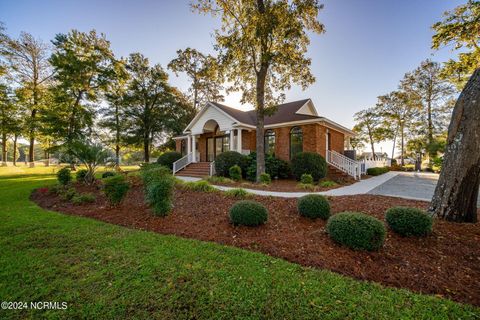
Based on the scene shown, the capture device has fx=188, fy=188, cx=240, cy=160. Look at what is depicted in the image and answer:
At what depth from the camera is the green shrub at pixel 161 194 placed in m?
4.94

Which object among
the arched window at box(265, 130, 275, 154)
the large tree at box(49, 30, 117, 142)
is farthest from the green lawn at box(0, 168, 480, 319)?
the large tree at box(49, 30, 117, 142)

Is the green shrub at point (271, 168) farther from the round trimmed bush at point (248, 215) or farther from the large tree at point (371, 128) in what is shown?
the large tree at point (371, 128)

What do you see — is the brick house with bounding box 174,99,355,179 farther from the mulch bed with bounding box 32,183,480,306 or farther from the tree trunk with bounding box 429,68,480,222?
the tree trunk with bounding box 429,68,480,222

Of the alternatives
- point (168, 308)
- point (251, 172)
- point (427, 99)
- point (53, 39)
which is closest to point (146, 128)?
point (53, 39)

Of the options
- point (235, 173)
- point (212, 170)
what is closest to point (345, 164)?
point (235, 173)

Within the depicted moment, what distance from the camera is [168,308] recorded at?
206 centimetres

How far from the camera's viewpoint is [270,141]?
14.4 meters

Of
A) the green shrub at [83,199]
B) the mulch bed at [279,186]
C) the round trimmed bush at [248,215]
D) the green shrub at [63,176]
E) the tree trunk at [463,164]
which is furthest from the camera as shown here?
the green shrub at [63,176]

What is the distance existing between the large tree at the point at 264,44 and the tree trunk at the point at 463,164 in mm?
7068

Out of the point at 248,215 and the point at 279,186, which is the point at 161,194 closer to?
the point at 248,215

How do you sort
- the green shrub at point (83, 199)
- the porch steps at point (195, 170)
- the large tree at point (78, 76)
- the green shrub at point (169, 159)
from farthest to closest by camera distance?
the large tree at point (78, 76)
the green shrub at point (169, 159)
the porch steps at point (195, 170)
the green shrub at point (83, 199)

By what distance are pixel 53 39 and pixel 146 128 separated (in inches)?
446

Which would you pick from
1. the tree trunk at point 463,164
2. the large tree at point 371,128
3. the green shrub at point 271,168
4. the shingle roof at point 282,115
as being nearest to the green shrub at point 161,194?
the tree trunk at point 463,164

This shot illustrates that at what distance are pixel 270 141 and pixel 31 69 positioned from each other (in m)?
27.3
